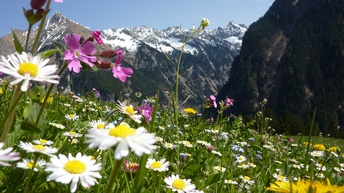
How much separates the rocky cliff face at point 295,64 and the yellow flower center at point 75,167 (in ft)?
415

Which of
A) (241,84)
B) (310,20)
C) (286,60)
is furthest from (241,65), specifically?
A: (310,20)

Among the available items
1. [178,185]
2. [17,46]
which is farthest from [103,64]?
[178,185]

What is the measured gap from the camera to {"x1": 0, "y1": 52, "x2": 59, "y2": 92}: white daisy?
44.8 inches

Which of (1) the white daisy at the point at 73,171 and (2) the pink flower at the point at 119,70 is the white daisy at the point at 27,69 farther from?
(2) the pink flower at the point at 119,70

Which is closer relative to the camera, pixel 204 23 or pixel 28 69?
pixel 28 69

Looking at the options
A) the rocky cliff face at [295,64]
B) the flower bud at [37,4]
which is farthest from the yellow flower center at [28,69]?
the rocky cliff face at [295,64]

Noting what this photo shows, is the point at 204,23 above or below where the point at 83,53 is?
above

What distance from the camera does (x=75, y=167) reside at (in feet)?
3.67

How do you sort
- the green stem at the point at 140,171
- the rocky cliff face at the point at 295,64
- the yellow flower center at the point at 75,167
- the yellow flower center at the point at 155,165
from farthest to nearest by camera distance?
1. the rocky cliff face at the point at 295,64
2. the yellow flower center at the point at 155,165
3. the yellow flower center at the point at 75,167
4. the green stem at the point at 140,171

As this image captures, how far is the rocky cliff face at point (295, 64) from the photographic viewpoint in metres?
132

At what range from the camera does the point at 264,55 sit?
16488cm

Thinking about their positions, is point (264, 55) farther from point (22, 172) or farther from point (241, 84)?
point (22, 172)

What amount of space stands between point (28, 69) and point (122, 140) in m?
0.53

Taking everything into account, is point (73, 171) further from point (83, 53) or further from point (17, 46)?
point (17, 46)
